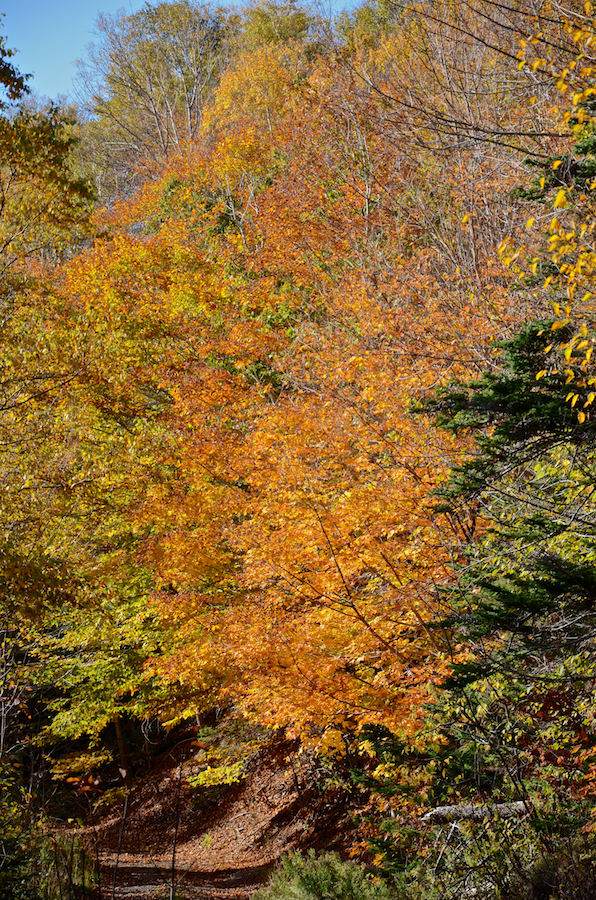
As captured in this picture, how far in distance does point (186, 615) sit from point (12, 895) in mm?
6094

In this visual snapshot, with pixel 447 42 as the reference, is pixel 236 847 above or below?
below

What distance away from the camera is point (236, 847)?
1445 centimetres

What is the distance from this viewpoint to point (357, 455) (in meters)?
11.1

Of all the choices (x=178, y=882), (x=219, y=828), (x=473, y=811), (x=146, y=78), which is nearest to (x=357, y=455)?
(x=473, y=811)

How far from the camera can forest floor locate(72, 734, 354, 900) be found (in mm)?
11781

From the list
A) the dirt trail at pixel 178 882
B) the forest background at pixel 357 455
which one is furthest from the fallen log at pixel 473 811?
the dirt trail at pixel 178 882

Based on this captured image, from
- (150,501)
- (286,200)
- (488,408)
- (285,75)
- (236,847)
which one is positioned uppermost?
(285,75)

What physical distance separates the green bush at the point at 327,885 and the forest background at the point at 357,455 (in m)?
0.28

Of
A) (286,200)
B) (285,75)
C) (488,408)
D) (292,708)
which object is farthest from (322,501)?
(285,75)

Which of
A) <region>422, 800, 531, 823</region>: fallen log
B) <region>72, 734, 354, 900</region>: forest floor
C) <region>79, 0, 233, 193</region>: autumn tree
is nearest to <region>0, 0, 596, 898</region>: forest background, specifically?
<region>422, 800, 531, 823</region>: fallen log

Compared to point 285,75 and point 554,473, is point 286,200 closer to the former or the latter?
point 285,75

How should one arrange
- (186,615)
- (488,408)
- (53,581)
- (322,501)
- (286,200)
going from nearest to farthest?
(488,408)
(53,581)
(322,501)
(186,615)
(286,200)

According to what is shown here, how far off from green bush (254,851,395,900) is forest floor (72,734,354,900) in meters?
2.01

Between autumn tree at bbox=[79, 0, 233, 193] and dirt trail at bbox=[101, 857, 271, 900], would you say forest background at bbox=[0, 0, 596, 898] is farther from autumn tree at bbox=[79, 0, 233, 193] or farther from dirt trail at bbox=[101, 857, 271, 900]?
autumn tree at bbox=[79, 0, 233, 193]
